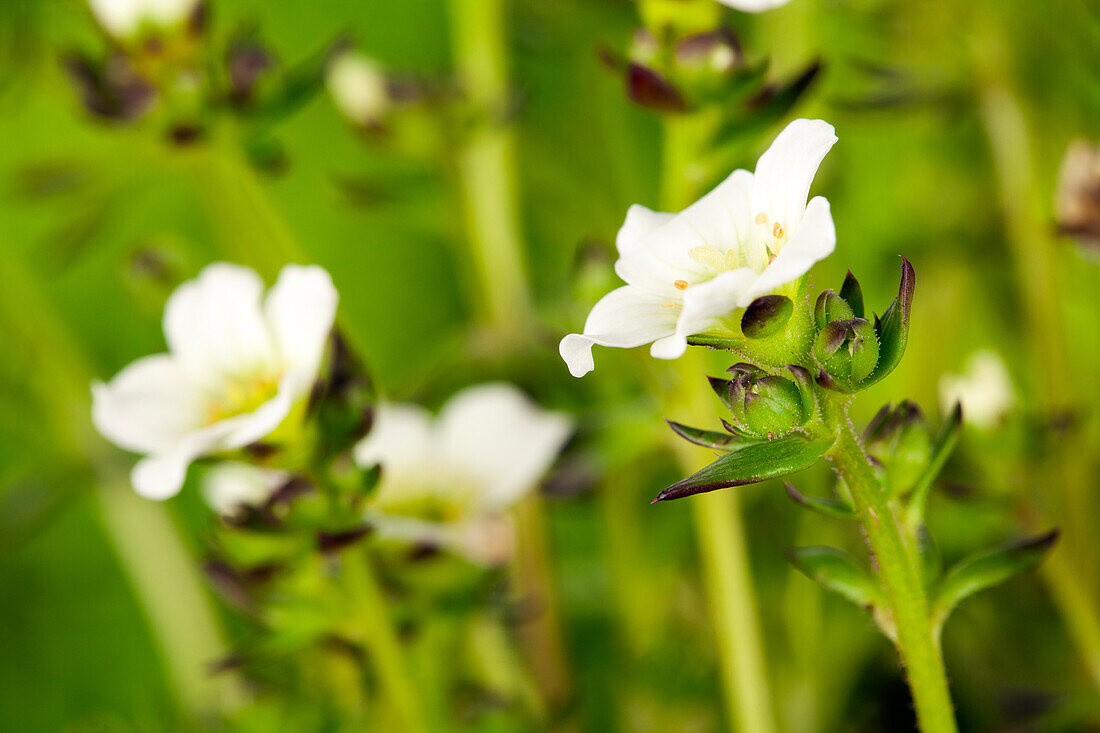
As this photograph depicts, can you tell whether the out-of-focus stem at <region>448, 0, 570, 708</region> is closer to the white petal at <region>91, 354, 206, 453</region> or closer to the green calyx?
the white petal at <region>91, 354, 206, 453</region>

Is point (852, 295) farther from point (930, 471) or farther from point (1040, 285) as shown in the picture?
point (1040, 285)

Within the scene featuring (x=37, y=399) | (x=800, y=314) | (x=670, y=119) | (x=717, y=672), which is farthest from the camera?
(x=37, y=399)

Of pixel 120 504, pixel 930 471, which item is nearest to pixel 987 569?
pixel 930 471

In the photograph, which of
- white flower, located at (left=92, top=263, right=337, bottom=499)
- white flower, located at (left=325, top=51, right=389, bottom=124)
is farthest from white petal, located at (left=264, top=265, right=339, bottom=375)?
white flower, located at (left=325, top=51, right=389, bottom=124)

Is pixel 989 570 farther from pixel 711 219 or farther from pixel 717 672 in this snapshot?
pixel 717 672

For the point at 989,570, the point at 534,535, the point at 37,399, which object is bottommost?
the point at 989,570

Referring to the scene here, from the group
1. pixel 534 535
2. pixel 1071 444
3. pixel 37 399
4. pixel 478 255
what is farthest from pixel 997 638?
pixel 37 399
